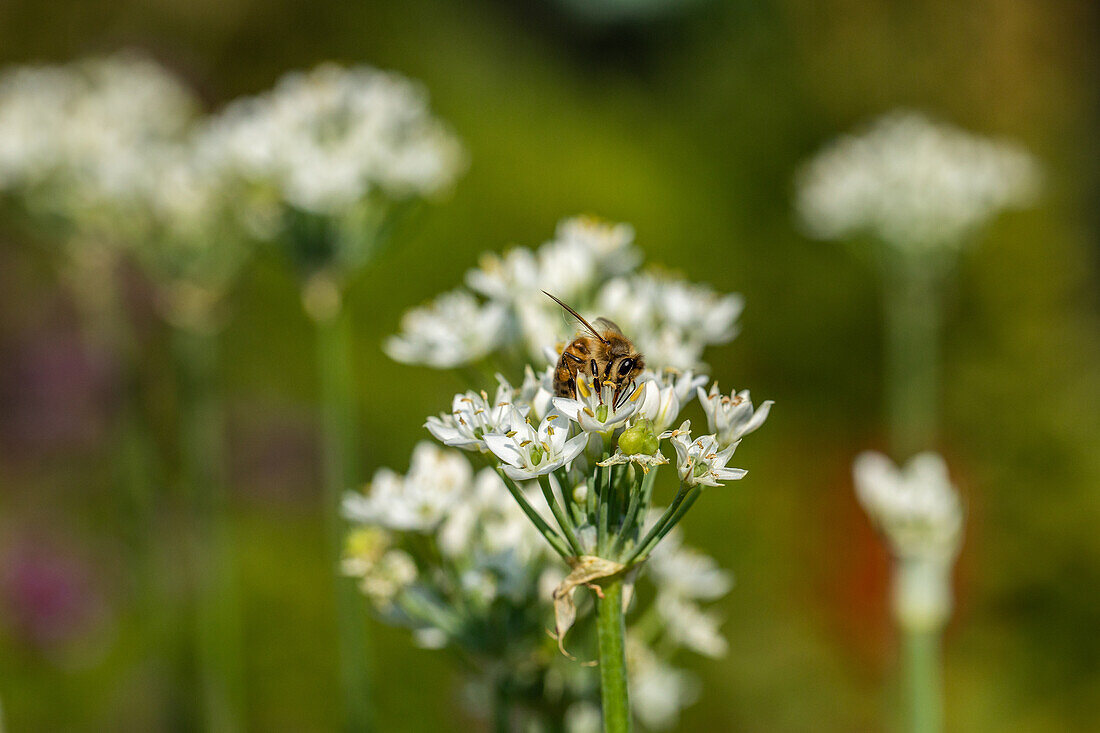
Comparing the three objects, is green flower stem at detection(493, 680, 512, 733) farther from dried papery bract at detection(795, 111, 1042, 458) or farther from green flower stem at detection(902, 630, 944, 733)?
dried papery bract at detection(795, 111, 1042, 458)

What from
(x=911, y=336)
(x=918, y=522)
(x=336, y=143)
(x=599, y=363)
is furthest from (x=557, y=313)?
(x=911, y=336)

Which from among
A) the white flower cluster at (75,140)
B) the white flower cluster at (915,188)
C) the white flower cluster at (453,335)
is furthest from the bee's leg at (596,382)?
the white flower cluster at (915,188)

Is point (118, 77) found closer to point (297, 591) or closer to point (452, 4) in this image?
point (297, 591)

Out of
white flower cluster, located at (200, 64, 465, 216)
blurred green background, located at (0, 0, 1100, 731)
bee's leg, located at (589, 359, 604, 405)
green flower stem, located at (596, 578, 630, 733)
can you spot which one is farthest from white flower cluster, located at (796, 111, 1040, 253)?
green flower stem, located at (596, 578, 630, 733)

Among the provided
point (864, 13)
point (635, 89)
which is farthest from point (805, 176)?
point (635, 89)

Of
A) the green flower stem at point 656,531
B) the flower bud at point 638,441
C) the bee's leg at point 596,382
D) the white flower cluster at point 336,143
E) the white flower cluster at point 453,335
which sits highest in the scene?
the white flower cluster at point 336,143

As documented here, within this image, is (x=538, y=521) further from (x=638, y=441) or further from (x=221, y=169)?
(x=221, y=169)

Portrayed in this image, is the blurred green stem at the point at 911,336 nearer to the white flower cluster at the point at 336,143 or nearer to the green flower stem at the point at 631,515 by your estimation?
the white flower cluster at the point at 336,143

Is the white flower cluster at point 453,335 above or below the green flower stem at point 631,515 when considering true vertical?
above
